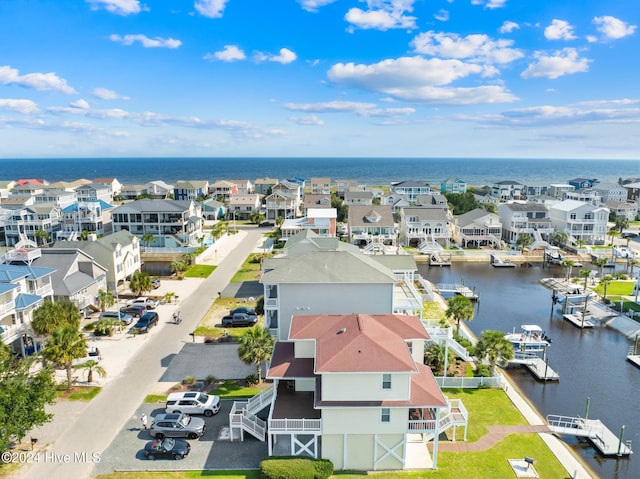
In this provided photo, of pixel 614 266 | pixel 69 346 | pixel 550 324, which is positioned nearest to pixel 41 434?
pixel 69 346

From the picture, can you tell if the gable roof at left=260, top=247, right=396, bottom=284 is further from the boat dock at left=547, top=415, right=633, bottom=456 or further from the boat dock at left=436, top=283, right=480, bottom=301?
the boat dock at left=436, top=283, right=480, bottom=301

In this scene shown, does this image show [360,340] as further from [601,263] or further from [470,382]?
[601,263]

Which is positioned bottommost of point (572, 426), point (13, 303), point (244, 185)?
point (572, 426)

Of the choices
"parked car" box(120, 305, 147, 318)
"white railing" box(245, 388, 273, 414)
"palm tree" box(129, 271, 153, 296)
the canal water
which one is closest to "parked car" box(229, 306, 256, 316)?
"parked car" box(120, 305, 147, 318)

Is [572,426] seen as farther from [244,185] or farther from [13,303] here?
[244,185]

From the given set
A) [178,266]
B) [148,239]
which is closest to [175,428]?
[178,266]
